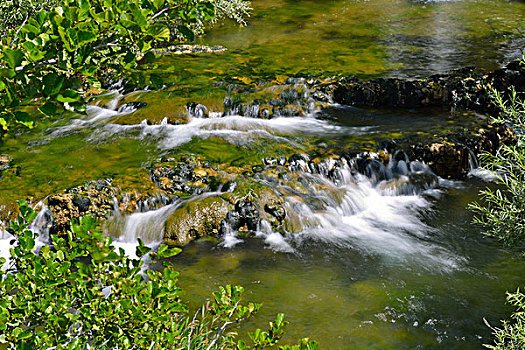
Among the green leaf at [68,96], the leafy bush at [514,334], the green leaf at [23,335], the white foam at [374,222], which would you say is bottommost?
the white foam at [374,222]

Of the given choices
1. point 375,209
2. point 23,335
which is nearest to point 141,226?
point 375,209

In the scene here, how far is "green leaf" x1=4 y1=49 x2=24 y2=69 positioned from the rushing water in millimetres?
714

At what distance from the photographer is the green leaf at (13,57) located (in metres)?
2.12

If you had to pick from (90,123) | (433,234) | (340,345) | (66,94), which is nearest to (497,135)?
(433,234)

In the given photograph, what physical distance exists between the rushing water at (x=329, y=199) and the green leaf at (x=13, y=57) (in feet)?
2.34

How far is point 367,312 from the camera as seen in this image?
5797mm

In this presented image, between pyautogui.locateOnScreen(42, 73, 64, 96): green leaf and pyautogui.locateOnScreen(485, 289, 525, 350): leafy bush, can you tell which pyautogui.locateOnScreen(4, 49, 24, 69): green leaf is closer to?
pyautogui.locateOnScreen(42, 73, 64, 96): green leaf

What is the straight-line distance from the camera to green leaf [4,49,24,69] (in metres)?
2.12

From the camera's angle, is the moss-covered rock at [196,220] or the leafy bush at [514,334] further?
the moss-covered rock at [196,220]

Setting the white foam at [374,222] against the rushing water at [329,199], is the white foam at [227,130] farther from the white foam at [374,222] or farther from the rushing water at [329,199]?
the white foam at [374,222]

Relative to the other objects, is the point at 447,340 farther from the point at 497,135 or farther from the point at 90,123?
the point at 90,123

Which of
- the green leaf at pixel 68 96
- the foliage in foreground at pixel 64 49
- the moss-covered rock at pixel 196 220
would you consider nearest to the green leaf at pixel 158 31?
the foliage in foreground at pixel 64 49

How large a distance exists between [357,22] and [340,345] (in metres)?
17.1

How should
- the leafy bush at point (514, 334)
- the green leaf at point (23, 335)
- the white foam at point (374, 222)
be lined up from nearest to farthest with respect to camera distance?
the green leaf at point (23, 335)
the leafy bush at point (514, 334)
the white foam at point (374, 222)
